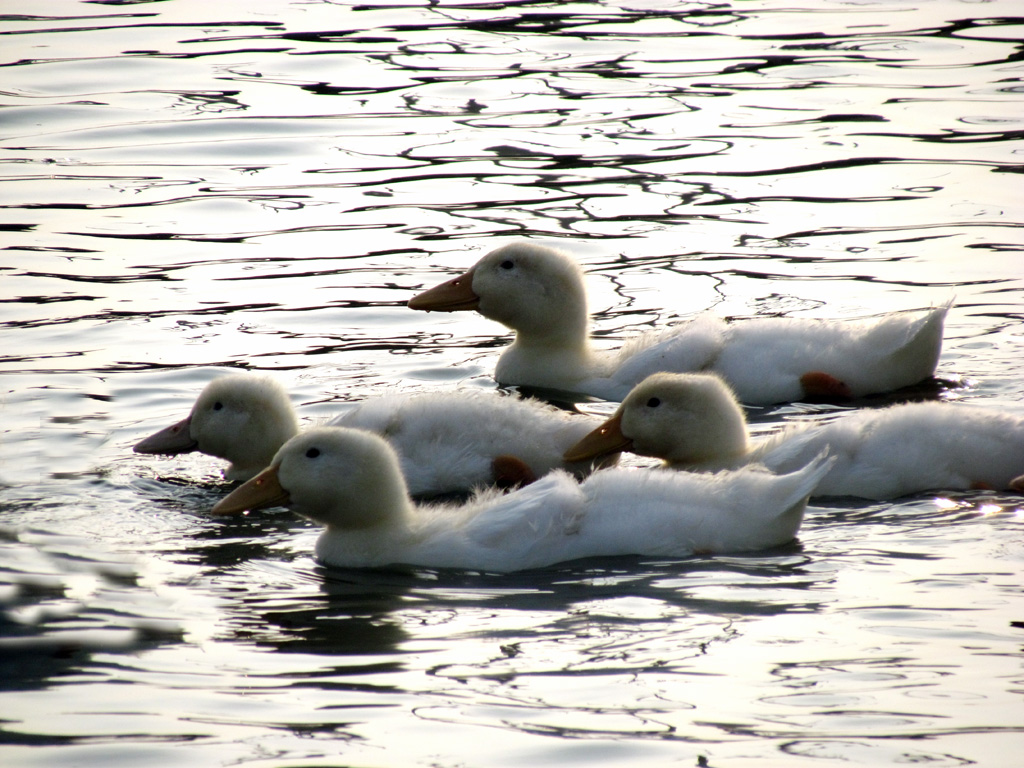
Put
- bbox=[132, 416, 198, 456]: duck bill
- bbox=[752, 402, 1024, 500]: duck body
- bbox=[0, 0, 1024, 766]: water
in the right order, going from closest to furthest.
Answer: bbox=[0, 0, 1024, 766]: water → bbox=[752, 402, 1024, 500]: duck body → bbox=[132, 416, 198, 456]: duck bill

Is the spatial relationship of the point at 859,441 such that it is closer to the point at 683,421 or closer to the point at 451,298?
the point at 683,421

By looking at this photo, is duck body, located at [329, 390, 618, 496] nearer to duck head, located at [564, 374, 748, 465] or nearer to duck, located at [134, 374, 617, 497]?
duck, located at [134, 374, 617, 497]

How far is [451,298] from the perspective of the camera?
8758mm

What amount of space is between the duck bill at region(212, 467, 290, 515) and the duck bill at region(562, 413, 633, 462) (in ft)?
4.57

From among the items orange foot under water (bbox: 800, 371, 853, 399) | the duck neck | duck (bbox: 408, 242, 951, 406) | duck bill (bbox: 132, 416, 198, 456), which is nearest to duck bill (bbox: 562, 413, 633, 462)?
duck (bbox: 408, 242, 951, 406)

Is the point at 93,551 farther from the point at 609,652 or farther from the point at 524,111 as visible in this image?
the point at 524,111

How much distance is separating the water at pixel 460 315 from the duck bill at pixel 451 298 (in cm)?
39

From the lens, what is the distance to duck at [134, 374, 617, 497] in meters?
6.70

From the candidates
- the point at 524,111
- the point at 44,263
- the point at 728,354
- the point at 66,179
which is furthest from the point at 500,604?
the point at 524,111

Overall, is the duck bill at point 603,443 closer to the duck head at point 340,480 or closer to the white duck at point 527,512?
the white duck at point 527,512

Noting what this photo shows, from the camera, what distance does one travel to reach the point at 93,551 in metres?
5.88

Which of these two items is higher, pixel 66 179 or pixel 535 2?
pixel 535 2

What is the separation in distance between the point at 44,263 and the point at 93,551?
5202mm

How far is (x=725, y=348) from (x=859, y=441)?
1.58 m
